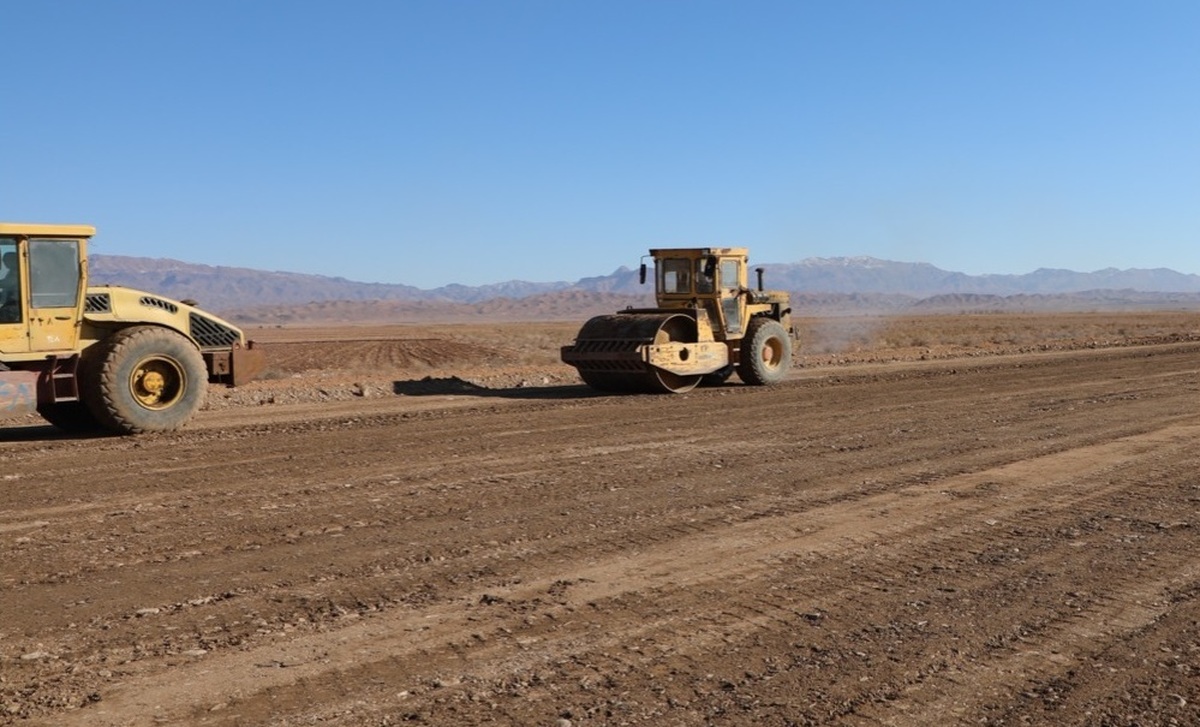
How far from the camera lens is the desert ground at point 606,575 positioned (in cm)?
500

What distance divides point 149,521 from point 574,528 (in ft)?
10.4

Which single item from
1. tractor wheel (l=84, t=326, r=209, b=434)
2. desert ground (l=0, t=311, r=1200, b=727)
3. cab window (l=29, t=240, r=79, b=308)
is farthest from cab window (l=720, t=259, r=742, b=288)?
cab window (l=29, t=240, r=79, b=308)

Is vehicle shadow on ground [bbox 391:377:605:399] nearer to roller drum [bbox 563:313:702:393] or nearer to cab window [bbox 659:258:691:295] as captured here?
roller drum [bbox 563:313:702:393]

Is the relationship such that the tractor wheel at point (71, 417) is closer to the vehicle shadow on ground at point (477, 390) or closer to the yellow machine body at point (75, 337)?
the yellow machine body at point (75, 337)

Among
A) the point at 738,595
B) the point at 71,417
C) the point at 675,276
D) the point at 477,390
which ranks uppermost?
the point at 675,276

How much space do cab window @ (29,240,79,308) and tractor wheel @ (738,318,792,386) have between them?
37.4 ft

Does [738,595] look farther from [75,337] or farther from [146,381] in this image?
[75,337]

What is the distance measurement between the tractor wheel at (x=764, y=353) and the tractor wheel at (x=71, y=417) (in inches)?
433

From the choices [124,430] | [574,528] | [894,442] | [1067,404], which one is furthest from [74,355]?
[1067,404]

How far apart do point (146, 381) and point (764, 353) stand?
11.6 m

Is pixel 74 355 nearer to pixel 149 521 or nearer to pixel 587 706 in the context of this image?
pixel 149 521

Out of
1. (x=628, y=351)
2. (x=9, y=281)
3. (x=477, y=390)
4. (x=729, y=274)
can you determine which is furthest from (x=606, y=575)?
(x=729, y=274)

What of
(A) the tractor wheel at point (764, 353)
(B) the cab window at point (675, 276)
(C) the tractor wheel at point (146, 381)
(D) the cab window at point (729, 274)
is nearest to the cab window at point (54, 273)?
(C) the tractor wheel at point (146, 381)

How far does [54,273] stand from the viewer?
13.0 m
